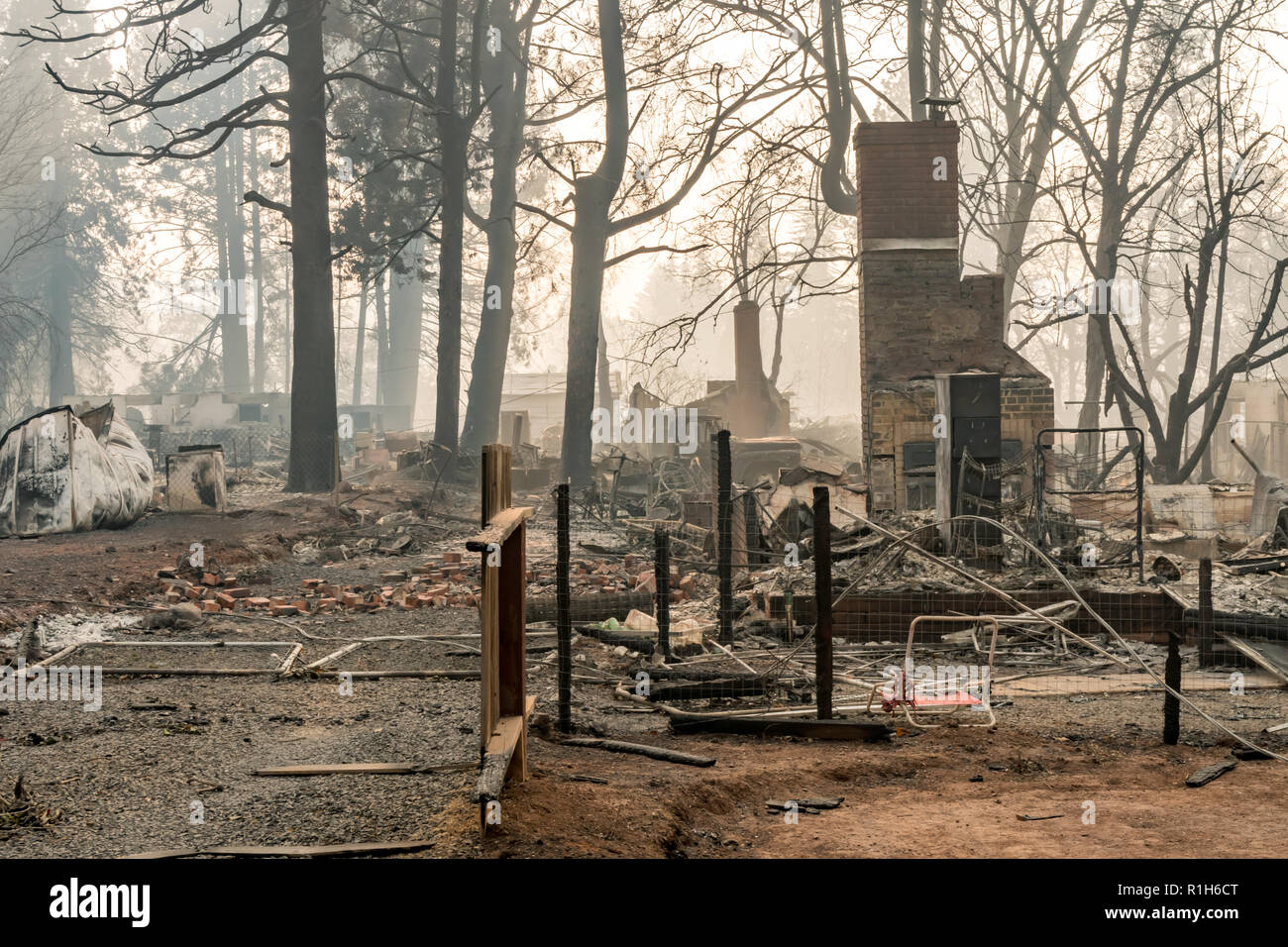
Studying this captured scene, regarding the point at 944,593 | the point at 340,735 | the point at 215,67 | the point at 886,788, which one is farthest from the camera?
the point at 215,67

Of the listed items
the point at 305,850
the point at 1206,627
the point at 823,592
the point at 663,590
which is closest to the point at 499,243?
the point at 663,590

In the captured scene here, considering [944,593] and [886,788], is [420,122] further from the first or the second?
[886,788]

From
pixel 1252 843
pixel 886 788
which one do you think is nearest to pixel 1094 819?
pixel 1252 843

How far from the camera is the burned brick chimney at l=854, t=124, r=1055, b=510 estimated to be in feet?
59.0

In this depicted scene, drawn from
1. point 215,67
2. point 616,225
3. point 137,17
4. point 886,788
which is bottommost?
point 886,788

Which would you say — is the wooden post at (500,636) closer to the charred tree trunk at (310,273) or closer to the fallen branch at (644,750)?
the fallen branch at (644,750)

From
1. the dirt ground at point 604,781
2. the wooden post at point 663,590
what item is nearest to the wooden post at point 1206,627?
the dirt ground at point 604,781

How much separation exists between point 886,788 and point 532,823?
7.91 ft

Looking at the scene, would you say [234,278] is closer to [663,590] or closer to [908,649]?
[663,590]

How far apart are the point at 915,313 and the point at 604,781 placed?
13484 millimetres

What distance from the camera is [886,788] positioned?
22.2 feet

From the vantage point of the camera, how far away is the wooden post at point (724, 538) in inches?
410

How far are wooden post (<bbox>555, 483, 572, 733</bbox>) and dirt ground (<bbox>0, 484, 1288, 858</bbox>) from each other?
25 cm

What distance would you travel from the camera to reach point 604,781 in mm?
6371
